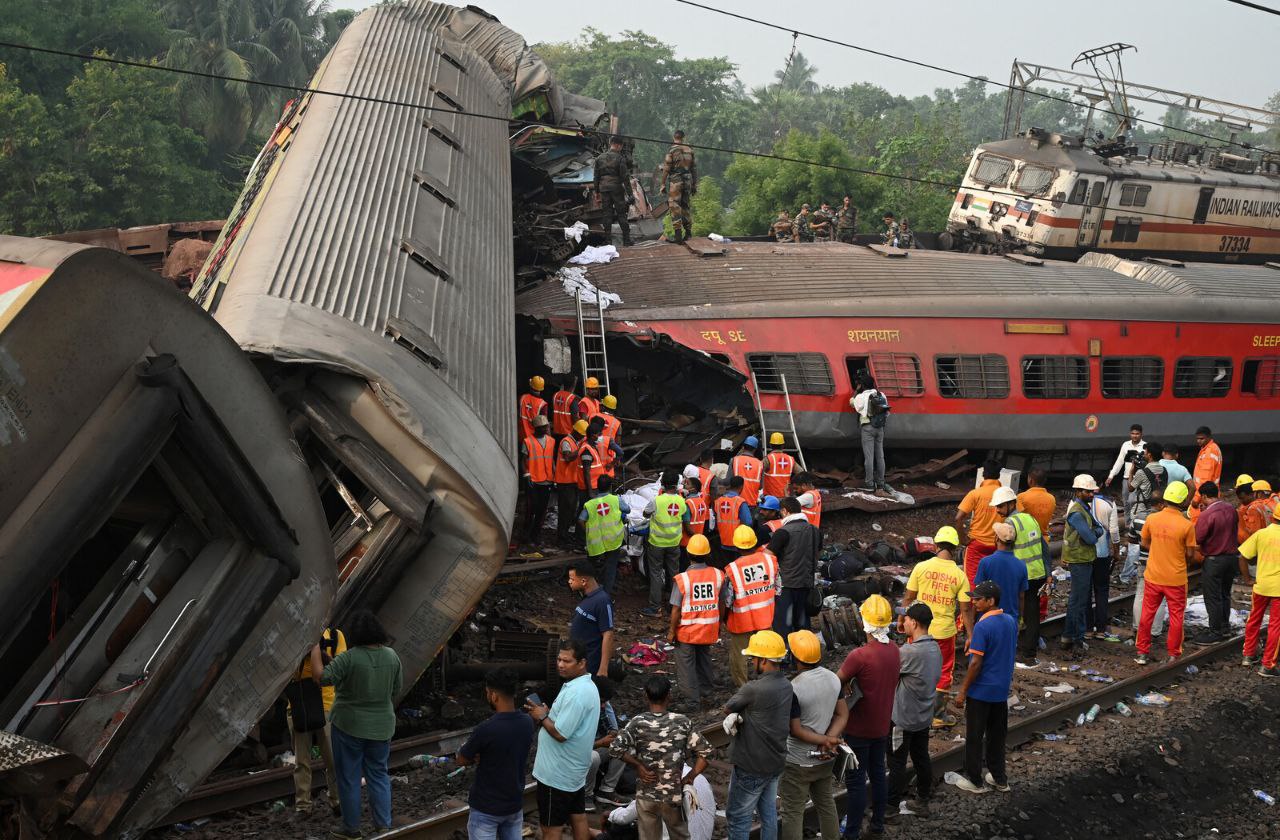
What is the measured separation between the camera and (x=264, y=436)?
6082 millimetres

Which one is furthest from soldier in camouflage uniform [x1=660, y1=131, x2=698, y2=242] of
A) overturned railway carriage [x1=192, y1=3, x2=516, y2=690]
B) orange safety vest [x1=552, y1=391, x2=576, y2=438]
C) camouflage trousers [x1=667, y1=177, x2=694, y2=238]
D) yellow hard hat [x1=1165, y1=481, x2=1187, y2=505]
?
yellow hard hat [x1=1165, y1=481, x2=1187, y2=505]

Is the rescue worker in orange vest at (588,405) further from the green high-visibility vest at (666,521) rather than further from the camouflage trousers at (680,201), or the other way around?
the camouflage trousers at (680,201)

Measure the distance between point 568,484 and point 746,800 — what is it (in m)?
6.41

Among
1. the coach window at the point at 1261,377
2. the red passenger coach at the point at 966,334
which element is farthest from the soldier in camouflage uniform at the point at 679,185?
the coach window at the point at 1261,377

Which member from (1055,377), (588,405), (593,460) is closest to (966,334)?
(1055,377)

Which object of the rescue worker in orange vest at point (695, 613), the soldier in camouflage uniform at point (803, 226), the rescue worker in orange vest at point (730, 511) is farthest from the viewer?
the soldier in camouflage uniform at point (803, 226)

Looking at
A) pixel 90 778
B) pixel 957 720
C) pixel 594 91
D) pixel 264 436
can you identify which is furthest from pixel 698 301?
pixel 594 91

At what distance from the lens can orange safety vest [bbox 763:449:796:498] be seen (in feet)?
47.8

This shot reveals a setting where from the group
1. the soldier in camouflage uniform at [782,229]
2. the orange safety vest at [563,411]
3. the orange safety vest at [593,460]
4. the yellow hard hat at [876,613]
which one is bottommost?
the orange safety vest at [593,460]

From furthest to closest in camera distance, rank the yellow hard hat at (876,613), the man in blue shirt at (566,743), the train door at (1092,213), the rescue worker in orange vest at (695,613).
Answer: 1. the train door at (1092,213)
2. the rescue worker in orange vest at (695,613)
3. the yellow hard hat at (876,613)
4. the man in blue shirt at (566,743)

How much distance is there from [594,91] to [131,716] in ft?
197

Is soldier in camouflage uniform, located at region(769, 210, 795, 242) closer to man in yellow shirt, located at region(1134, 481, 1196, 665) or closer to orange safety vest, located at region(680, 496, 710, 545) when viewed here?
orange safety vest, located at region(680, 496, 710, 545)

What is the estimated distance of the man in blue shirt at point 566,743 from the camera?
Result: 6969mm

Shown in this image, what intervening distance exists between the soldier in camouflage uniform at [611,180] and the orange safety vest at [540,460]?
7870 millimetres
